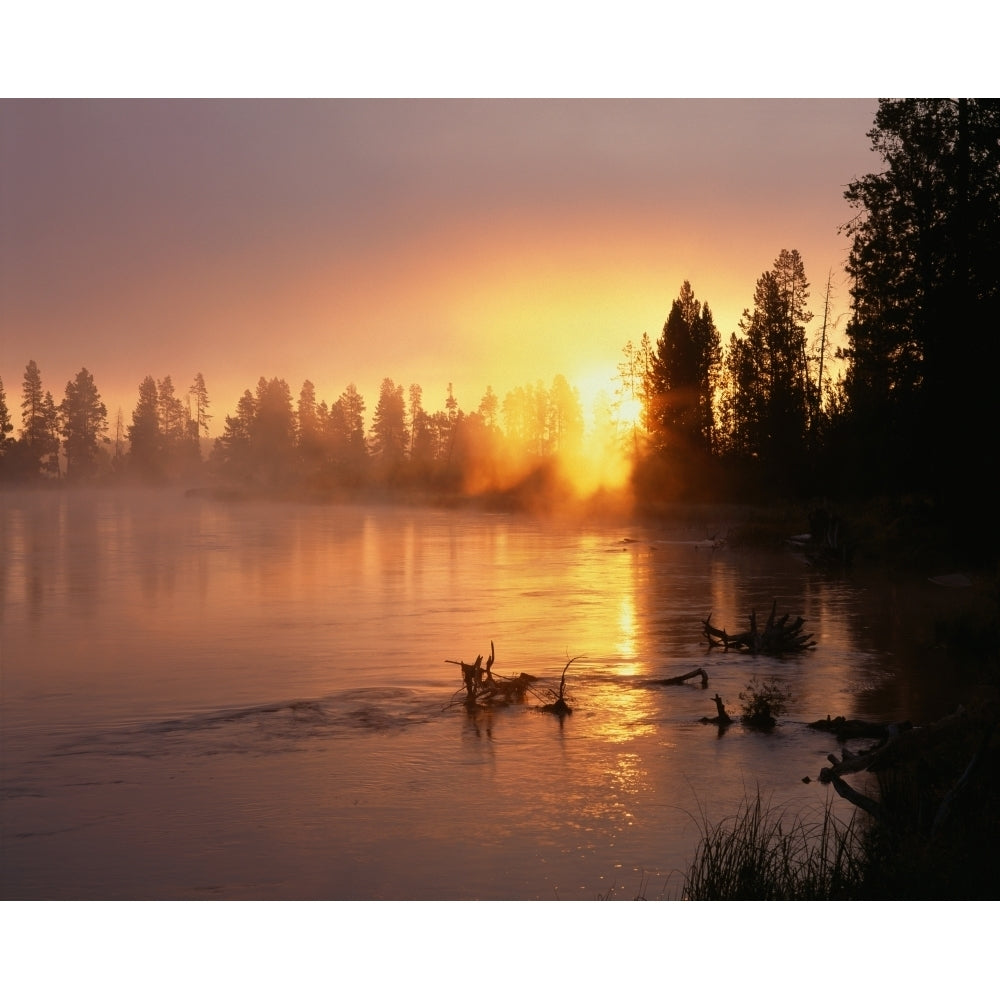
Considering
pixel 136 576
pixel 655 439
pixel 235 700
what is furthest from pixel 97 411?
pixel 235 700

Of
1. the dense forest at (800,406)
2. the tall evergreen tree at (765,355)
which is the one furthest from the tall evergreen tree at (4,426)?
the tall evergreen tree at (765,355)

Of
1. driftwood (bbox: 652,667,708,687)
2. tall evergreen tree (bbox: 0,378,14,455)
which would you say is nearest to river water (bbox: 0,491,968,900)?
driftwood (bbox: 652,667,708,687)

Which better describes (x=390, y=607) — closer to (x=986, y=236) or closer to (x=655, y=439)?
(x=986, y=236)

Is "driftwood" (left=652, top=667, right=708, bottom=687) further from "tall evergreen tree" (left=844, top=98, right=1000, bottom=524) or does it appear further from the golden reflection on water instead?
"tall evergreen tree" (left=844, top=98, right=1000, bottom=524)

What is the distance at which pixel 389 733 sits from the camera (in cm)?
1733

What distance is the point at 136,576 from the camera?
4228cm

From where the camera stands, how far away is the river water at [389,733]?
465 inches

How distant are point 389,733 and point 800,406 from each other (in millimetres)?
54606

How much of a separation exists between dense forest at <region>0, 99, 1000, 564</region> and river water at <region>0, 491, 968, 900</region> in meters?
5.65

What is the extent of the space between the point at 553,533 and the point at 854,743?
167ft

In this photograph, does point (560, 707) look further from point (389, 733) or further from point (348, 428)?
point (348, 428)

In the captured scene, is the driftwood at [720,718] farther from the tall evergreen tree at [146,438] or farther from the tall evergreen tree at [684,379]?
the tall evergreen tree at [146,438]

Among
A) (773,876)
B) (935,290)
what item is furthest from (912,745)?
(935,290)

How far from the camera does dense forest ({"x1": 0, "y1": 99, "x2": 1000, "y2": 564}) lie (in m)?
32.7
